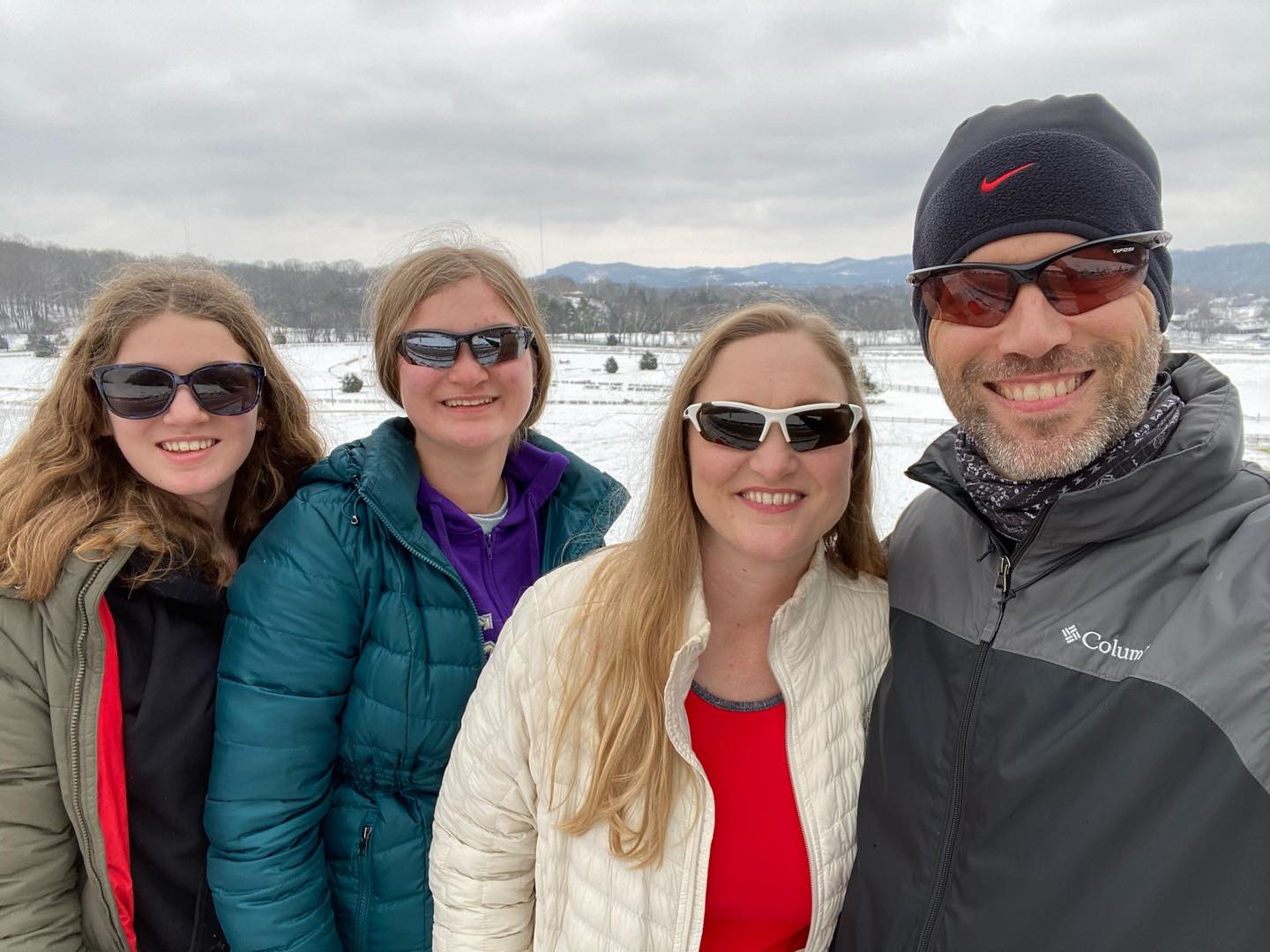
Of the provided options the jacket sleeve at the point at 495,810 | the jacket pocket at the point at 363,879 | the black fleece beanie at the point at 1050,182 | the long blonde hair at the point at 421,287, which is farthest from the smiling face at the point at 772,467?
the jacket pocket at the point at 363,879

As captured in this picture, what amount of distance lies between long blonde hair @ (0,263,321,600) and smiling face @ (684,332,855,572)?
5.39ft

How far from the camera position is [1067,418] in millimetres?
1630

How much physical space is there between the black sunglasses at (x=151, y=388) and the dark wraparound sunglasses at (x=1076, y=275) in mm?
2312

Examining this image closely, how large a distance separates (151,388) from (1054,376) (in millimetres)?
2631

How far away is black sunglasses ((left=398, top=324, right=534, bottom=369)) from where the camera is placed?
8.14 ft

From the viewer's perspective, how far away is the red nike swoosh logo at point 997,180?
1736mm

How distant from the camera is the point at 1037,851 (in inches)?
55.7

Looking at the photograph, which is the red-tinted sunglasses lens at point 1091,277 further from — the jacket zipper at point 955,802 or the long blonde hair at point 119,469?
the long blonde hair at point 119,469

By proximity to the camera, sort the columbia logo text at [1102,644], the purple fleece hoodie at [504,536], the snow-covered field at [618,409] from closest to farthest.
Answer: the columbia logo text at [1102,644] < the purple fleece hoodie at [504,536] < the snow-covered field at [618,409]

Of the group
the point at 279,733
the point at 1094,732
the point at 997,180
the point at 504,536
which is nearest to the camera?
the point at 1094,732

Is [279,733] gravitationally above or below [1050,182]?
below

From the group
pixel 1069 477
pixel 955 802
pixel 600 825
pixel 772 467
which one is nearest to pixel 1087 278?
pixel 1069 477

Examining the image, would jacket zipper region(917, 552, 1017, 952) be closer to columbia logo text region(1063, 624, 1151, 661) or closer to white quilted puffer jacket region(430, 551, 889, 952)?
columbia logo text region(1063, 624, 1151, 661)

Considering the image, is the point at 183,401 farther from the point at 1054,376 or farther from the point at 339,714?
the point at 1054,376
